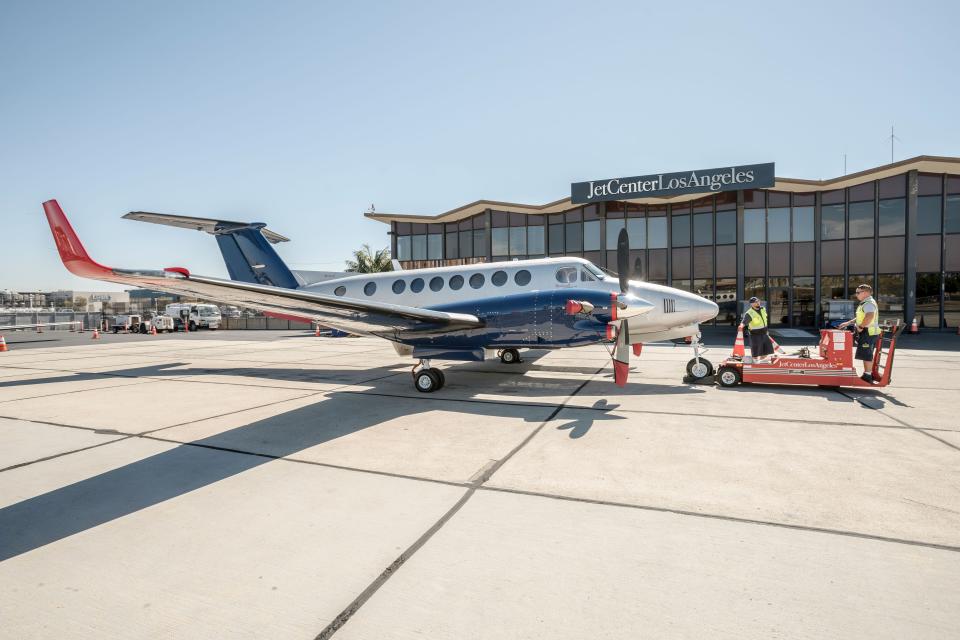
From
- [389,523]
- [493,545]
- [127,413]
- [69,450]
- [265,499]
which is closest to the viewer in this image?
[493,545]

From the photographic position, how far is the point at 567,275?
412 inches

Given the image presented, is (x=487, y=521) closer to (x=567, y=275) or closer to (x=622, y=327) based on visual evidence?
(x=622, y=327)

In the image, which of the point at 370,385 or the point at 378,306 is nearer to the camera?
the point at 378,306

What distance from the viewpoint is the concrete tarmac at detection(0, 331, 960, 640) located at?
2.63m

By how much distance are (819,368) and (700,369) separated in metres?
2.17

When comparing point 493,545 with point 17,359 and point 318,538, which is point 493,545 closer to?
point 318,538

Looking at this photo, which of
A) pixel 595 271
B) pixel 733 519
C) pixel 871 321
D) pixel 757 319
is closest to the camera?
pixel 733 519

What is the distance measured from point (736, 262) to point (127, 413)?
29.6 metres

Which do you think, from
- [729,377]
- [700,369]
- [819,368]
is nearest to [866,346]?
[819,368]

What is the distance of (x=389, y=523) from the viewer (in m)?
3.73

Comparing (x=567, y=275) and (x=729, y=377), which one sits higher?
(x=567, y=275)

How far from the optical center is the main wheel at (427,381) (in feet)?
31.2

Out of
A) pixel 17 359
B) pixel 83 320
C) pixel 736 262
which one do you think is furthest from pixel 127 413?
pixel 83 320

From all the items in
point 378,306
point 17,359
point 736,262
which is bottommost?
point 17,359
